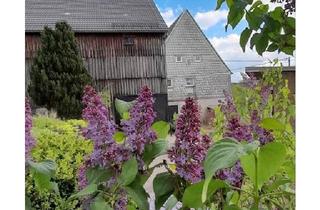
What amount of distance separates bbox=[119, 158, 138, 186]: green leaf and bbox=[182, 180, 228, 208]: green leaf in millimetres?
48

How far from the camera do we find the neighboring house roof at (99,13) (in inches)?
30.9

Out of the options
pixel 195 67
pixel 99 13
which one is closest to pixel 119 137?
pixel 195 67

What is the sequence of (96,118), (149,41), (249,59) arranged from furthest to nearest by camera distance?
(149,41), (249,59), (96,118)

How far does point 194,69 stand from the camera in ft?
2.29

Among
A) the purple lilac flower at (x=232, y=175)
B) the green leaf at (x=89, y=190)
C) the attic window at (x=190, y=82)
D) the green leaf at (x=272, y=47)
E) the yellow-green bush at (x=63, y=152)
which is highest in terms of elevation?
the green leaf at (x=272, y=47)

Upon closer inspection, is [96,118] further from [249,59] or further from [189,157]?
[249,59]

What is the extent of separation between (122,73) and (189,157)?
2.27 feet

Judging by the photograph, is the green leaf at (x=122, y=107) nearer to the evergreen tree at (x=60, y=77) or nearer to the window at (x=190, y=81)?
the window at (x=190, y=81)

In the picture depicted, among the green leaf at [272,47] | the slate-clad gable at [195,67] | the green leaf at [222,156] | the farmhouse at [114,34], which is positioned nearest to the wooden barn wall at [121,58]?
the farmhouse at [114,34]

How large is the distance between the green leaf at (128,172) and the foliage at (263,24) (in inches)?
7.6

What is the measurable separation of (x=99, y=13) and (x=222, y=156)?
2.11ft

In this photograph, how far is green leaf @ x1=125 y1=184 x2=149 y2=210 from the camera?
374mm
